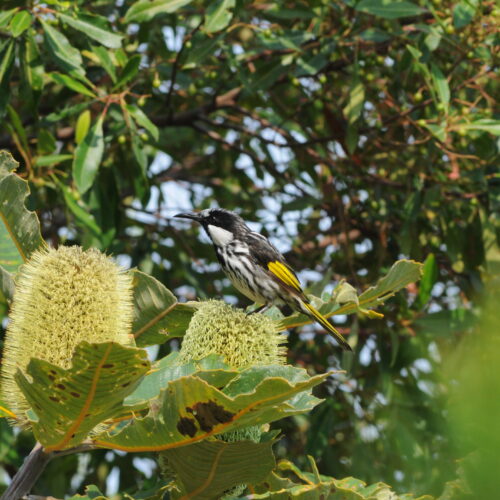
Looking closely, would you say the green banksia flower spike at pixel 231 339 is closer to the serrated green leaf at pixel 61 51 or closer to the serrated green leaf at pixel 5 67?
the serrated green leaf at pixel 61 51

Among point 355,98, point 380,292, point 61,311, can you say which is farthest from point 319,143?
point 61,311

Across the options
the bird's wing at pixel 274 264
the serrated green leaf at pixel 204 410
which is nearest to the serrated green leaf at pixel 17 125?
the bird's wing at pixel 274 264

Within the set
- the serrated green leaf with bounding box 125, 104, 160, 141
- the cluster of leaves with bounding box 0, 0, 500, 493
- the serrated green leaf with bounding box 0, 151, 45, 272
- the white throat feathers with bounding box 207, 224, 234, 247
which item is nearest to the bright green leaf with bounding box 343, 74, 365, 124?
the cluster of leaves with bounding box 0, 0, 500, 493

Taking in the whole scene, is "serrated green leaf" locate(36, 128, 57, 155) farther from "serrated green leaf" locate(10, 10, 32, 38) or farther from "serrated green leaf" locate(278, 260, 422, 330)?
"serrated green leaf" locate(278, 260, 422, 330)

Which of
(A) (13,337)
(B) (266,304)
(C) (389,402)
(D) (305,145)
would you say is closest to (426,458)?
(C) (389,402)

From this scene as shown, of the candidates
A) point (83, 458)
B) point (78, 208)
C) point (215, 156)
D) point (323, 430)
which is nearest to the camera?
point (78, 208)

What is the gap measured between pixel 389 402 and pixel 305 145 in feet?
5.41

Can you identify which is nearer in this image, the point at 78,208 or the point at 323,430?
the point at 78,208

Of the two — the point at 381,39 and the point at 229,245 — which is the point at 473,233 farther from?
the point at 229,245

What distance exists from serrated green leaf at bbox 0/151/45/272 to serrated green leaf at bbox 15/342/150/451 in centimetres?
81

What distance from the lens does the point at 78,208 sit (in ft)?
14.3

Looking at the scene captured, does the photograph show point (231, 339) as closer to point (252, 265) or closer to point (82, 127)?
point (252, 265)

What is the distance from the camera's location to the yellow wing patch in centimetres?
414

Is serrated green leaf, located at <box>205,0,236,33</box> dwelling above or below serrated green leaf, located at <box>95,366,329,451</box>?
above
